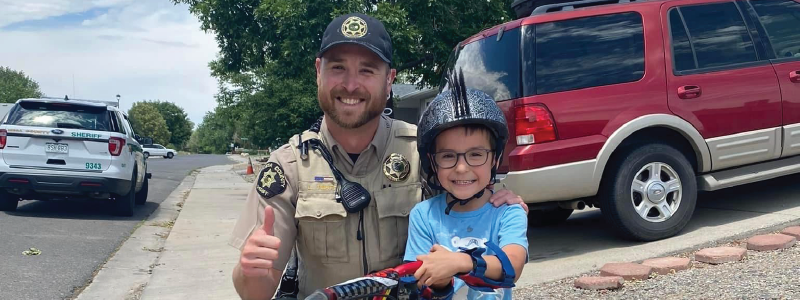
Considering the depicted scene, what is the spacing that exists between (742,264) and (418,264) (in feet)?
10.3

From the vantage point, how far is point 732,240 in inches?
182

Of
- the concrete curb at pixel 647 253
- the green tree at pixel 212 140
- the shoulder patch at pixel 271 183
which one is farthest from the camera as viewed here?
the green tree at pixel 212 140

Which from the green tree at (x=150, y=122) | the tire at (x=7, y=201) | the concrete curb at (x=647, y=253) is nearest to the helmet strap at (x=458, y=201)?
the concrete curb at (x=647, y=253)

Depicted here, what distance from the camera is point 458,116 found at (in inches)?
79.7

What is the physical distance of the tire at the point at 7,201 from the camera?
9148 millimetres

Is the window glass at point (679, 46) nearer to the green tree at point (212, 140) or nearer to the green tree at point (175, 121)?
the green tree at point (212, 140)

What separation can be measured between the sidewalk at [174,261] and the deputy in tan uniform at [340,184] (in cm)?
289

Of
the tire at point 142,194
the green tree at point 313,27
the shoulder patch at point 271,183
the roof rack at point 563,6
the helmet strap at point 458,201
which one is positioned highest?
the green tree at point 313,27

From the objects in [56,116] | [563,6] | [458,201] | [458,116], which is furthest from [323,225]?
[56,116]

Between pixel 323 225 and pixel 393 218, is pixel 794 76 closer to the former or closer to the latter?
pixel 393 218

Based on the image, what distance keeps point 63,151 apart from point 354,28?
7581 millimetres

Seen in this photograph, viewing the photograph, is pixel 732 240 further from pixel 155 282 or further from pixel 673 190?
pixel 155 282

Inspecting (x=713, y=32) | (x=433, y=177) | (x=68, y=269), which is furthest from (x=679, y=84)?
(x=68, y=269)

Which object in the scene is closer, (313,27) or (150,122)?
(313,27)
